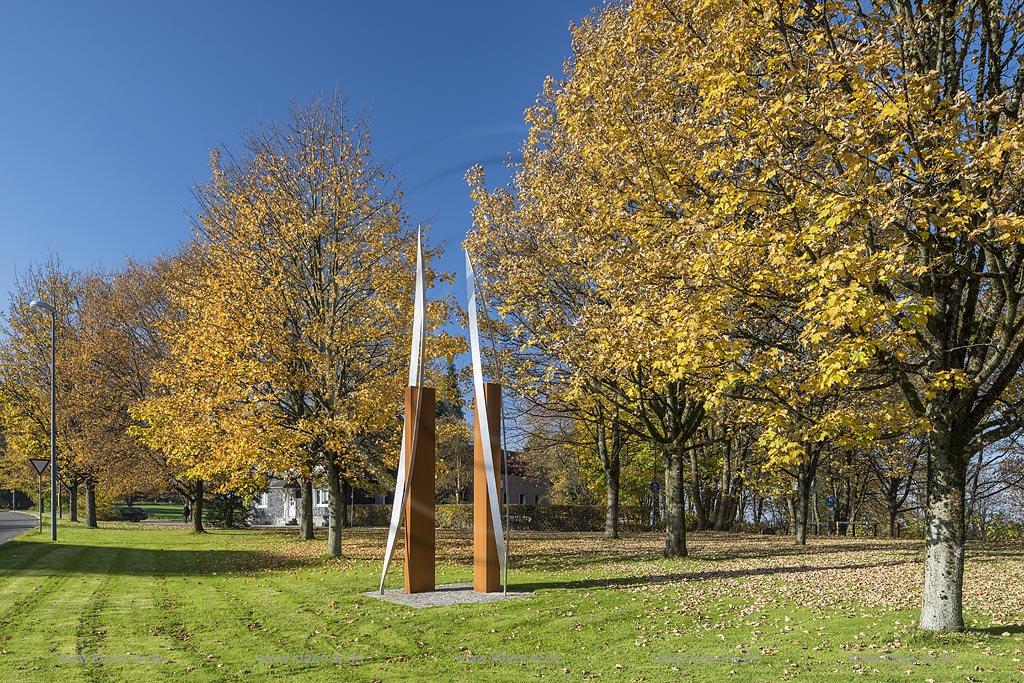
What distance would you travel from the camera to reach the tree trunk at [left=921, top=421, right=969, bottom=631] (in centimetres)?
978

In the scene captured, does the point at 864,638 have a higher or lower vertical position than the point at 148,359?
lower

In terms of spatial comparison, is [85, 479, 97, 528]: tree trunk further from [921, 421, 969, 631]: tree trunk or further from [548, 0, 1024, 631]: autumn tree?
[921, 421, 969, 631]: tree trunk

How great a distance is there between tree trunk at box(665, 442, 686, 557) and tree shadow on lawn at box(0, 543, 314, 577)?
9.64 meters

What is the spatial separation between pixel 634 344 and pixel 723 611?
450cm

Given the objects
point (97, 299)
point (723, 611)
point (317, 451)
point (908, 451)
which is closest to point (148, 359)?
point (97, 299)

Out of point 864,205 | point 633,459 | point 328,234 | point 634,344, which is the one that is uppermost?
point 328,234

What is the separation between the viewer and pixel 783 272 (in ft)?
31.1

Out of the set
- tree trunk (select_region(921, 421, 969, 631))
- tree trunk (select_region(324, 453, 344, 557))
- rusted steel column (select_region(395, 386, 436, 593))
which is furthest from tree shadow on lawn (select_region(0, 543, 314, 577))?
tree trunk (select_region(921, 421, 969, 631))

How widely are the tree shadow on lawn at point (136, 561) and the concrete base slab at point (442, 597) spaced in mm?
6480

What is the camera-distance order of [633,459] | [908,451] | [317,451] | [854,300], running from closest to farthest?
[854,300], [317,451], [908,451], [633,459]

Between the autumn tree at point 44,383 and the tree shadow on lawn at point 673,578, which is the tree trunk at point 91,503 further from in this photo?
the tree shadow on lawn at point 673,578

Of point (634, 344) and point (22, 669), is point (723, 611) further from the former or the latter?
point (22, 669)

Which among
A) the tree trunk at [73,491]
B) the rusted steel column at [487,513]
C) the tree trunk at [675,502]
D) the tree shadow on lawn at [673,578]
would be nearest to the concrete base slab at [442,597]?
the rusted steel column at [487,513]

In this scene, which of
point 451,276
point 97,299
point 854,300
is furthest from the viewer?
point 97,299
